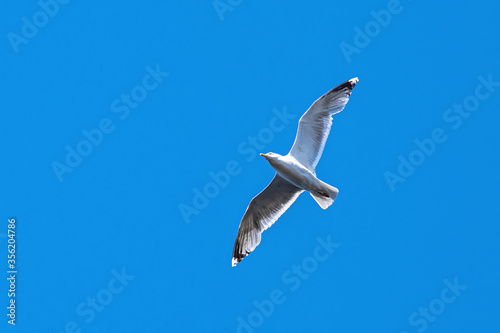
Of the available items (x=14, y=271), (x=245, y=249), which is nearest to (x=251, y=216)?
(x=245, y=249)

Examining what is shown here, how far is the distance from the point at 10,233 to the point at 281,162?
6766 millimetres

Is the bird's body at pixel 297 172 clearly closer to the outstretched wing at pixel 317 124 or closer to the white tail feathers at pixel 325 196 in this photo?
the white tail feathers at pixel 325 196

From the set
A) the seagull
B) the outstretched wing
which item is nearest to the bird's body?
the seagull

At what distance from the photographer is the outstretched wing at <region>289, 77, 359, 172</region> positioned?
698 inches

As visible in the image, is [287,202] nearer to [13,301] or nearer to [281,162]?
[281,162]

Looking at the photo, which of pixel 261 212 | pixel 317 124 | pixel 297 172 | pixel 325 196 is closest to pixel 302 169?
pixel 297 172

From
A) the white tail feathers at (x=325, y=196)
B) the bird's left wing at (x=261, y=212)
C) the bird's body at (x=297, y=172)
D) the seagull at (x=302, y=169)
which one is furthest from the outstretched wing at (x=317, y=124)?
the bird's left wing at (x=261, y=212)

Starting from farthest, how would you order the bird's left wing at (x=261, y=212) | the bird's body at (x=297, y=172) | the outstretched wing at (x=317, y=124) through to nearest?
the bird's left wing at (x=261, y=212), the outstretched wing at (x=317, y=124), the bird's body at (x=297, y=172)

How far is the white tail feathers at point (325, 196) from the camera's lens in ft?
57.7

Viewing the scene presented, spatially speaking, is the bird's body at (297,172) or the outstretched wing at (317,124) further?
the outstretched wing at (317,124)

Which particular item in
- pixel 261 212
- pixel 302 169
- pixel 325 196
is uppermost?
pixel 261 212

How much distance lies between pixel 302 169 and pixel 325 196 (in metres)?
0.75

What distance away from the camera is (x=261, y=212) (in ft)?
61.7

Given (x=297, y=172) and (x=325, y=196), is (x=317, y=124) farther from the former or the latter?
(x=325, y=196)
